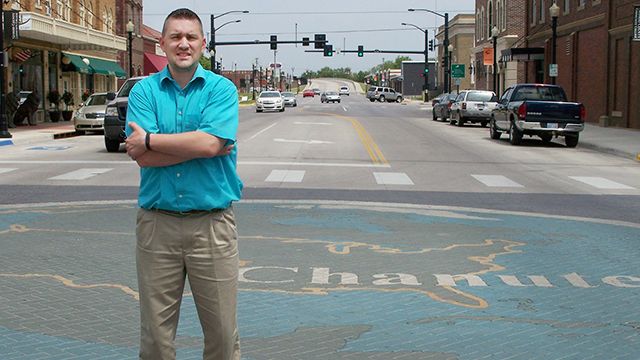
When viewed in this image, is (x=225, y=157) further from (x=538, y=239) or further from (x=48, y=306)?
(x=538, y=239)

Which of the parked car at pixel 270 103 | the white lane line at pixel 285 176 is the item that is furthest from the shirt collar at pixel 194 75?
the parked car at pixel 270 103

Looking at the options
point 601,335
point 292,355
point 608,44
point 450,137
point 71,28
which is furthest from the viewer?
point 71,28

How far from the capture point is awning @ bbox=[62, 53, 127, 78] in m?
47.3

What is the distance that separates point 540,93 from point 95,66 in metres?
30.1

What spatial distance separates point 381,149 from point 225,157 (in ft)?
72.4

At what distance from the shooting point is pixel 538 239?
10469 millimetres

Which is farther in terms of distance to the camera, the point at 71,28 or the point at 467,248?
the point at 71,28

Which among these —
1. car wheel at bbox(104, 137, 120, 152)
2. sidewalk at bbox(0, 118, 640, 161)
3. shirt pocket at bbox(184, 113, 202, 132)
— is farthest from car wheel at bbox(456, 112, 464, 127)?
shirt pocket at bbox(184, 113, 202, 132)

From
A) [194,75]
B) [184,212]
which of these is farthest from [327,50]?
[184,212]

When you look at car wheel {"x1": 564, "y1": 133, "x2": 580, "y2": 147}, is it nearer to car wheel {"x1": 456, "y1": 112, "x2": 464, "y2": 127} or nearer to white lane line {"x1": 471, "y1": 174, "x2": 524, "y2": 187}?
white lane line {"x1": 471, "y1": 174, "x2": 524, "y2": 187}

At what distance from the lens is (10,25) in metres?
31.3

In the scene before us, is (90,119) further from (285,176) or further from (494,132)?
(285,176)

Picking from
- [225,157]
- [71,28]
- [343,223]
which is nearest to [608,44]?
[71,28]

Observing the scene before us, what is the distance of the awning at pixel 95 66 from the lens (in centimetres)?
4734
